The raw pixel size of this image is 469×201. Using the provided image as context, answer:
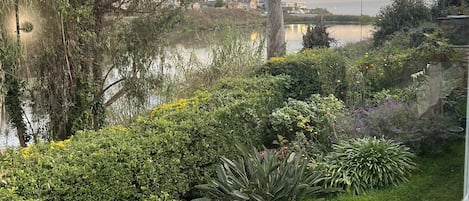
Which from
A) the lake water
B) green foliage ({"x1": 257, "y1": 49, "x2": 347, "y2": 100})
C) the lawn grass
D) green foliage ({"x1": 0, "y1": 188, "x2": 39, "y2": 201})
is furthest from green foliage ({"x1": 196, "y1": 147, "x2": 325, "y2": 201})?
the lake water

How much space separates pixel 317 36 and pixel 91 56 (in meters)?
5.10

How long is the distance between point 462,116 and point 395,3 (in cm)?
526

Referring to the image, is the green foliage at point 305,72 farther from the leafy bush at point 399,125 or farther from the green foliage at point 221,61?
the leafy bush at point 399,125

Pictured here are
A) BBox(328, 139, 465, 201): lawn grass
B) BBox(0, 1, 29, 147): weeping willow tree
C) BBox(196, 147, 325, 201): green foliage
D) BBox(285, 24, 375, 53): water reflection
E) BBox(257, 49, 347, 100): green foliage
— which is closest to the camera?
BBox(328, 139, 465, 201): lawn grass

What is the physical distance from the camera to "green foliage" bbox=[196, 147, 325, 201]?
126 inches

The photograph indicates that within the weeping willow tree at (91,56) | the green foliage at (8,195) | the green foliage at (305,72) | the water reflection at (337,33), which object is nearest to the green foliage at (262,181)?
the green foliage at (8,195)

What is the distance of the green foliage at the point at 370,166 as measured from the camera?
3543 millimetres

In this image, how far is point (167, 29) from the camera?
5.17 meters

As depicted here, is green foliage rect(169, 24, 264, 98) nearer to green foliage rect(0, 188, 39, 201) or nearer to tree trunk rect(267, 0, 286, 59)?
tree trunk rect(267, 0, 286, 59)

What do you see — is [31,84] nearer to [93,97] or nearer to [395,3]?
[93,97]

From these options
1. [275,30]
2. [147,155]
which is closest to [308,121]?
[147,155]

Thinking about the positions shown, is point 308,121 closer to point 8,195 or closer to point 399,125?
point 399,125

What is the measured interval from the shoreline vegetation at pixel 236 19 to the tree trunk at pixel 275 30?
165 millimetres

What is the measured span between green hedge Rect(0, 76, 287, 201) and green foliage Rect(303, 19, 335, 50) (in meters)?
4.47
